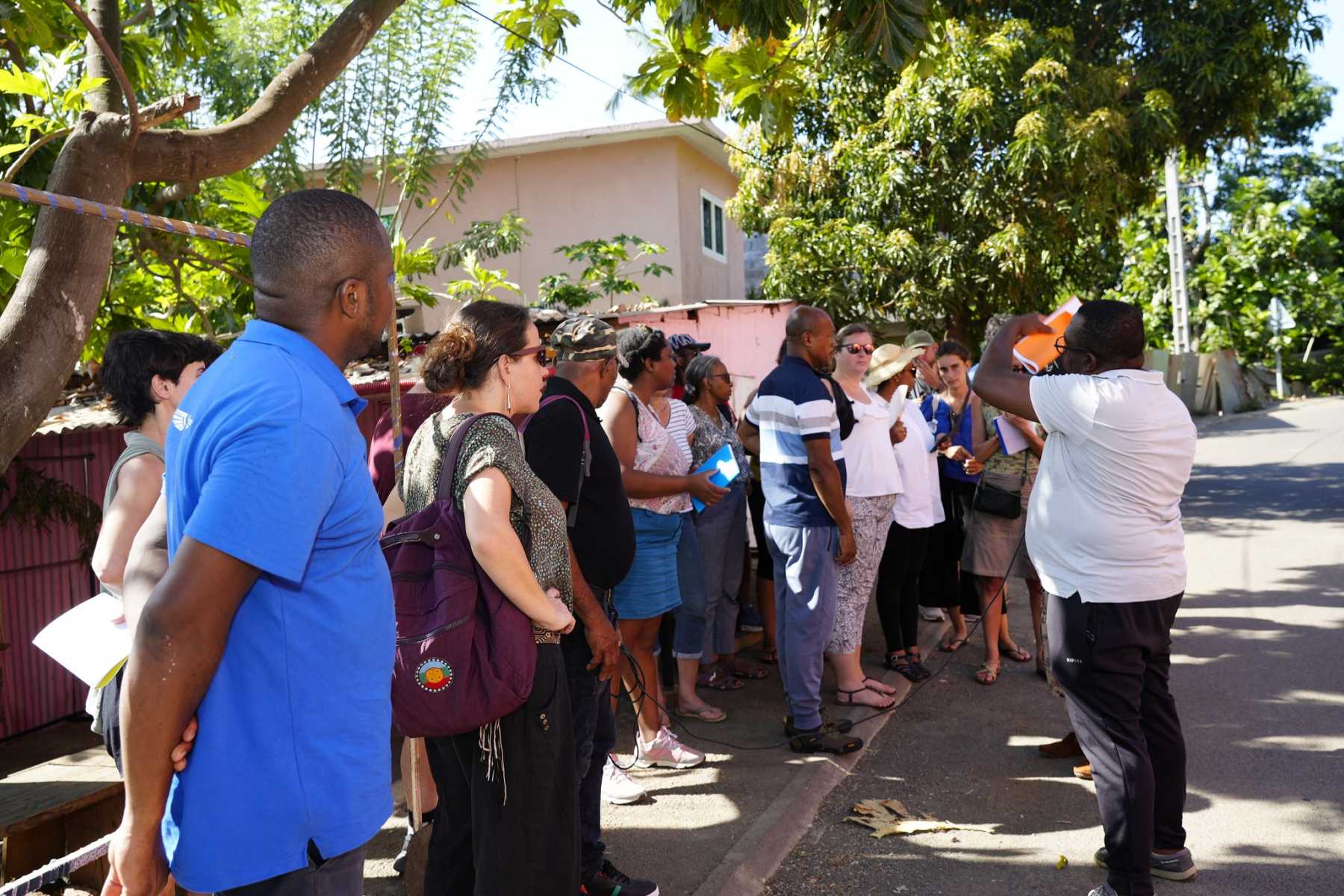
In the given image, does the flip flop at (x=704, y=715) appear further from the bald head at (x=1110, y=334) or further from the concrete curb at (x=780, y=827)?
the bald head at (x=1110, y=334)

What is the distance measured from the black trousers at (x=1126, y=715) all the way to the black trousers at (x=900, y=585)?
2707 millimetres

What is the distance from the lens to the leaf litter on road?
4438 millimetres

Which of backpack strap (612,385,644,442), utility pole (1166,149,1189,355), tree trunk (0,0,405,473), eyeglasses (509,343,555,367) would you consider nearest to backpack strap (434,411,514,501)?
eyeglasses (509,343,555,367)

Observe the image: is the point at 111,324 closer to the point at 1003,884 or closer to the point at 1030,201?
the point at 1003,884

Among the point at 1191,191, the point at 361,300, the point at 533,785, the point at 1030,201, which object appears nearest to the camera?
the point at 361,300

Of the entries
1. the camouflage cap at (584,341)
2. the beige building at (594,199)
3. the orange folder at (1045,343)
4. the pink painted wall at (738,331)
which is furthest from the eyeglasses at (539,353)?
the beige building at (594,199)

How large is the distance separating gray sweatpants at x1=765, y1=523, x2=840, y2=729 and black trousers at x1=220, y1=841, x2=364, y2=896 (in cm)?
354

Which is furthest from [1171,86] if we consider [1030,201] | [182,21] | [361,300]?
[361,300]

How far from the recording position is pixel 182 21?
5711mm

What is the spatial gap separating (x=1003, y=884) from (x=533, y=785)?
2.07 m

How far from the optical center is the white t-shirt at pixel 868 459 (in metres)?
5.94

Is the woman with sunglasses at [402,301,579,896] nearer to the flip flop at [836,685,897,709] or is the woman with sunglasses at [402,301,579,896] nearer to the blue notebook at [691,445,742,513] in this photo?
the blue notebook at [691,445,742,513]

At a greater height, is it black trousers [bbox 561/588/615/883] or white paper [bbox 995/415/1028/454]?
white paper [bbox 995/415/1028/454]

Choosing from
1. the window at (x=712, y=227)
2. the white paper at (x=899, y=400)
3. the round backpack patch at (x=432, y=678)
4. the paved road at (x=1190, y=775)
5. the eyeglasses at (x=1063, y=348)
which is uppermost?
the window at (x=712, y=227)
